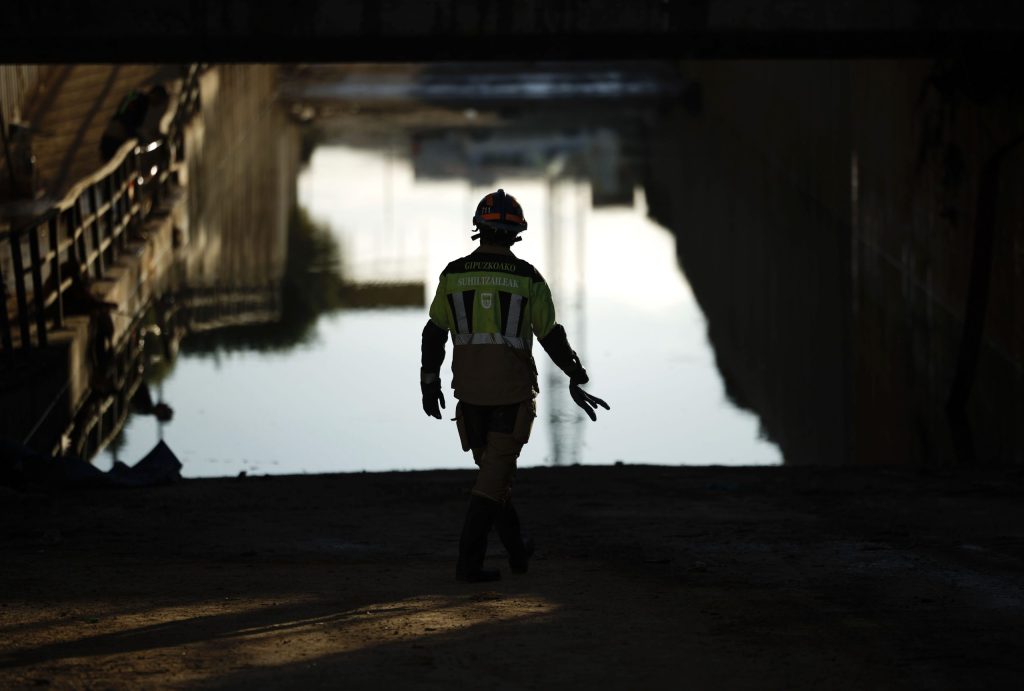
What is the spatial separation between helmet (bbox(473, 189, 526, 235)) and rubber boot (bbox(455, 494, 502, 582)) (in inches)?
46.7

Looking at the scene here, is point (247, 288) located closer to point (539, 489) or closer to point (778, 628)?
point (539, 489)

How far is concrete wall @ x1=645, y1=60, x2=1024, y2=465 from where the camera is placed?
17.4 meters

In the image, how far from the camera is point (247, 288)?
25.0 m

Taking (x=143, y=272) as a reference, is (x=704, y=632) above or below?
below

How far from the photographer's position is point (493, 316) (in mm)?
7926

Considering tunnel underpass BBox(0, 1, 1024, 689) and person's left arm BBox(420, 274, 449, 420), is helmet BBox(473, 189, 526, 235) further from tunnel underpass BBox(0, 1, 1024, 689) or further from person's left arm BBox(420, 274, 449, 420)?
tunnel underpass BBox(0, 1, 1024, 689)

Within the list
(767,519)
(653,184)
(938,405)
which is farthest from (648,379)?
(653,184)

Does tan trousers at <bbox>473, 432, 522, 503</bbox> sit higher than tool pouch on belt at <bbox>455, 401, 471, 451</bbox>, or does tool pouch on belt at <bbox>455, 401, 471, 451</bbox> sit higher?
tool pouch on belt at <bbox>455, 401, 471, 451</bbox>

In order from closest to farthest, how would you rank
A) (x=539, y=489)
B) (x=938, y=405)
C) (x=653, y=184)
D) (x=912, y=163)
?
(x=539, y=489) → (x=938, y=405) → (x=912, y=163) → (x=653, y=184)

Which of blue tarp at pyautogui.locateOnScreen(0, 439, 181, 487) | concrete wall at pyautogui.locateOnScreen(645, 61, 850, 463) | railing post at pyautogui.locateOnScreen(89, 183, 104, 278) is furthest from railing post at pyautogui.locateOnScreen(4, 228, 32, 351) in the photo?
concrete wall at pyautogui.locateOnScreen(645, 61, 850, 463)

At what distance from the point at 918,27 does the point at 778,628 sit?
7.36 m

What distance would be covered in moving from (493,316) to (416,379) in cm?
1111

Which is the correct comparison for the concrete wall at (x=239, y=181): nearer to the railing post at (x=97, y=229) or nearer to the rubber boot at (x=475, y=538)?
the railing post at (x=97, y=229)

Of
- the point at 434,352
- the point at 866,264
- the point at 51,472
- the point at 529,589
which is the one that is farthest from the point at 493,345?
the point at 866,264
